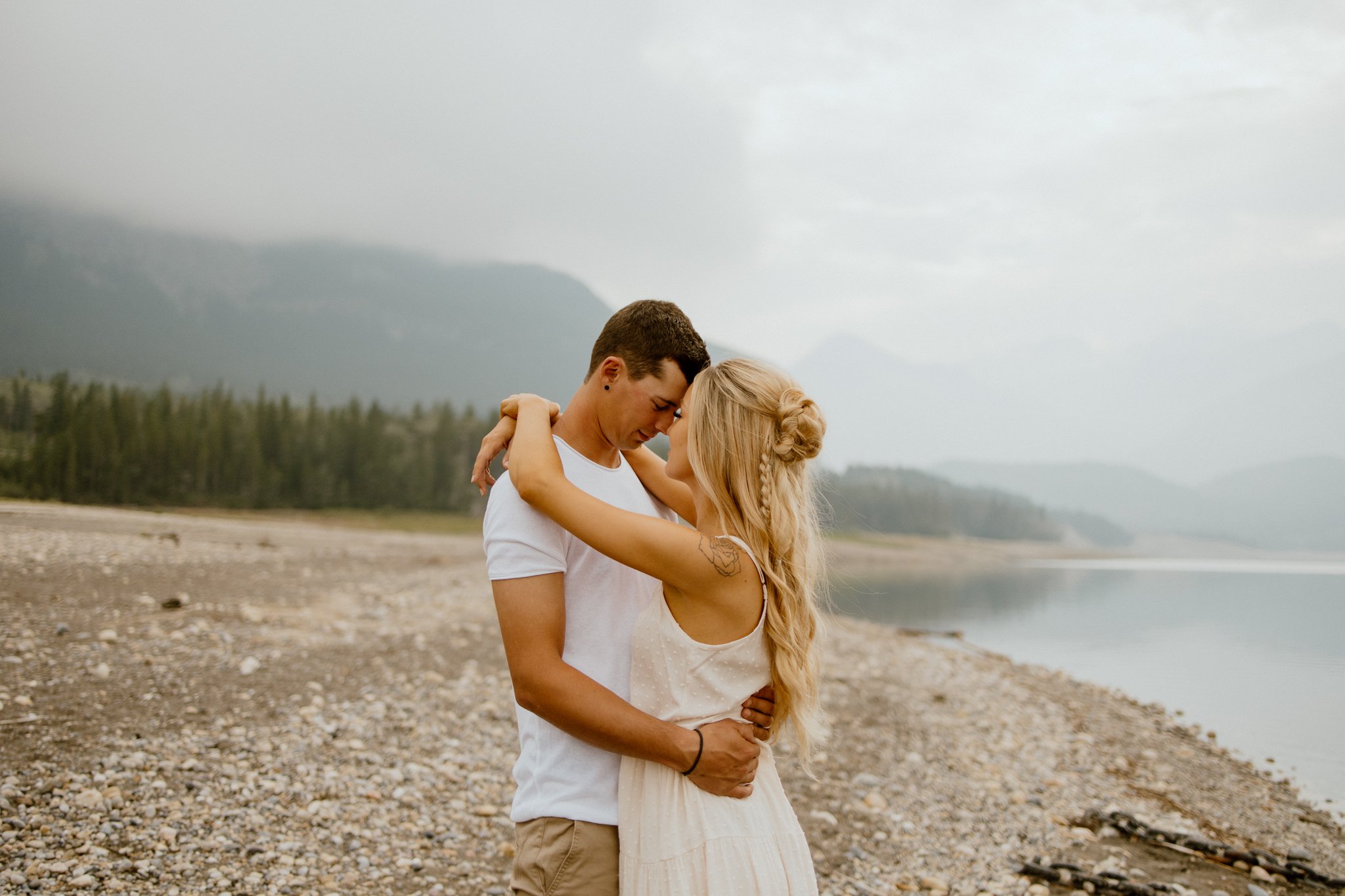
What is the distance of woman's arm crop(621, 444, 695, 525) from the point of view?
367cm

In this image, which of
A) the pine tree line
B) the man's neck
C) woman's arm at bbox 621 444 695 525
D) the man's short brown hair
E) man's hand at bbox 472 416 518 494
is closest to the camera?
the man's short brown hair

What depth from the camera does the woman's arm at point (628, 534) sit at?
2678mm

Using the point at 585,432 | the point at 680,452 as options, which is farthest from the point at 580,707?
the point at 585,432

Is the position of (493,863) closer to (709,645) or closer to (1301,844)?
(709,645)

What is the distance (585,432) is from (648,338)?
488 mm

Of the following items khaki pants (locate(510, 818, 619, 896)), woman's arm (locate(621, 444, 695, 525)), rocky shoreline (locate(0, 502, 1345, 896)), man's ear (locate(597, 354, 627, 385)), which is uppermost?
man's ear (locate(597, 354, 627, 385))

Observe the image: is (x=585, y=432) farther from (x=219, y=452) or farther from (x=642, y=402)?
(x=219, y=452)

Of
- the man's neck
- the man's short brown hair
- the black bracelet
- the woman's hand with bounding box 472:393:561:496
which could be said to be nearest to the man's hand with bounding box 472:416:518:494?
the woman's hand with bounding box 472:393:561:496

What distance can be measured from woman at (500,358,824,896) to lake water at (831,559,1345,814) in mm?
1087

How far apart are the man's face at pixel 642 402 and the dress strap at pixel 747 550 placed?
528mm

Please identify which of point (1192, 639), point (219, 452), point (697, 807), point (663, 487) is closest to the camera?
point (697, 807)

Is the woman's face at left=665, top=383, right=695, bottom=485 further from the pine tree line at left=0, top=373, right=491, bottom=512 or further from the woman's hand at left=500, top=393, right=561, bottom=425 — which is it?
the pine tree line at left=0, top=373, right=491, bottom=512

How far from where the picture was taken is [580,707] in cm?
263

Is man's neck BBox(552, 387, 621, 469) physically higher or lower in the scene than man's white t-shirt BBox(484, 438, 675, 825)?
higher
